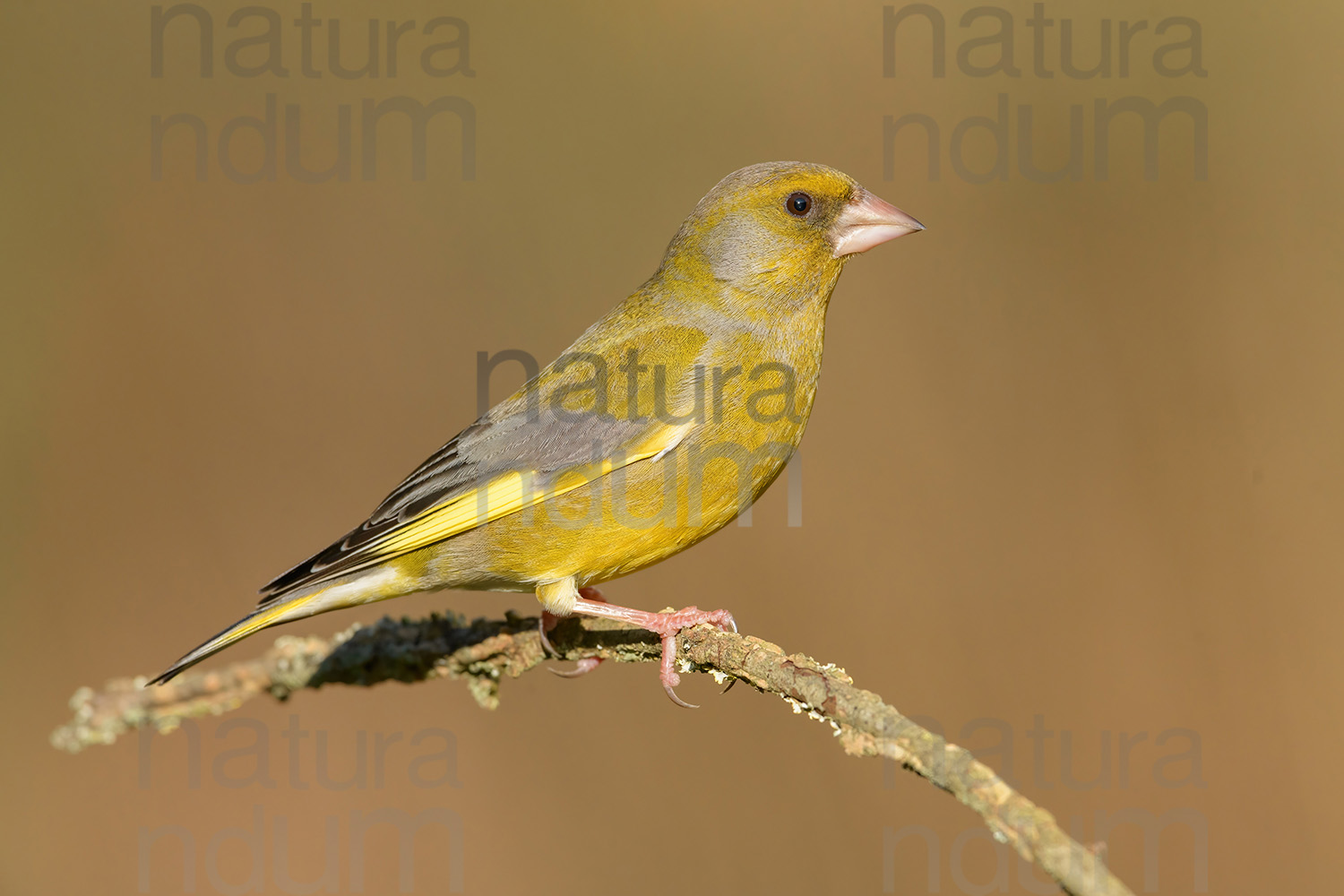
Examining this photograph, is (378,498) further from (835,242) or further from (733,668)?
(733,668)

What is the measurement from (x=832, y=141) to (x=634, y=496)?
3680mm

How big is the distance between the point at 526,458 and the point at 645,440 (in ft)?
1.52

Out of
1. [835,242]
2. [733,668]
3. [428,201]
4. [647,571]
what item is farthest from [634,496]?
[428,201]

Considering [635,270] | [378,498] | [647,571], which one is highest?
[635,270]

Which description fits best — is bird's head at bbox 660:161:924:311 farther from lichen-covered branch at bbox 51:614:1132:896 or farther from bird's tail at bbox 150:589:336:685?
bird's tail at bbox 150:589:336:685

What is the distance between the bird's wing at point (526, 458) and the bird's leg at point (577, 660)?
1.36ft

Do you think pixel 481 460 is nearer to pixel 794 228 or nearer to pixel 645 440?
pixel 645 440

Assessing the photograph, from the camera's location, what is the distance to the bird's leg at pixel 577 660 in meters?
3.29

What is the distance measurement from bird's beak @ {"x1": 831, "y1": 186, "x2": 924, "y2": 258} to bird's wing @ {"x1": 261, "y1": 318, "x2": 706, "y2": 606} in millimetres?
659

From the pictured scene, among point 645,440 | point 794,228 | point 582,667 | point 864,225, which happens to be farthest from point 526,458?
point 864,225

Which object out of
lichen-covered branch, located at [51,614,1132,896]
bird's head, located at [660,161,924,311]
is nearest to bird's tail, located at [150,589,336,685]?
lichen-covered branch, located at [51,614,1132,896]

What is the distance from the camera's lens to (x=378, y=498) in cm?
576

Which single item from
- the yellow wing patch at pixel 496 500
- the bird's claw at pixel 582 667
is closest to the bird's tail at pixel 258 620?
the yellow wing patch at pixel 496 500

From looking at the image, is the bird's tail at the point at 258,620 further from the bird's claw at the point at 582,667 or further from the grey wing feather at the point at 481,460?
the bird's claw at the point at 582,667
